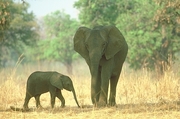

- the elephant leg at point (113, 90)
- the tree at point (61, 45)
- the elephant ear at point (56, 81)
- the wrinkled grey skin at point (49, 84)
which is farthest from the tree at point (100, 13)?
the elephant ear at point (56, 81)

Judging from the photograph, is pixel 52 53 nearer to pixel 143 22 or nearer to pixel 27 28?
pixel 27 28

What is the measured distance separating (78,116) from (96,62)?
1.50m

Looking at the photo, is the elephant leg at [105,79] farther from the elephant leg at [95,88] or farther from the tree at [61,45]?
the tree at [61,45]

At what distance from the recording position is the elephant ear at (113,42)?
384 inches

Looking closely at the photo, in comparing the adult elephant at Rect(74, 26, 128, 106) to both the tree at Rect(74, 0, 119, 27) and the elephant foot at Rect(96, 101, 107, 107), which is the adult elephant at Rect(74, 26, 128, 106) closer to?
the elephant foot at Rect(96, 101, 107, 107)

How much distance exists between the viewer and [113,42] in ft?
32.5

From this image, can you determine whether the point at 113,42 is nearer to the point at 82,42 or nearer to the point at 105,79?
the point at 82,42

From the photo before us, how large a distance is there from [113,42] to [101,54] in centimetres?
70

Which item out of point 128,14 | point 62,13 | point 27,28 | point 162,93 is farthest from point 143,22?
point 62,13

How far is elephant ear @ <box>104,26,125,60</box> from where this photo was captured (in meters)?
9.74

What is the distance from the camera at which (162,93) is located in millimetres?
13062

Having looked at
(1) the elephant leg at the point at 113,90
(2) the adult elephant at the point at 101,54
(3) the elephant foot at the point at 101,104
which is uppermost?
(2) the adult elephant at the point at 101,54

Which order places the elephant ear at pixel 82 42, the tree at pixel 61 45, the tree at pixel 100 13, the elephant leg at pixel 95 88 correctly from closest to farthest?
the elephant leg at pixel 95 88 → the elephant ear at pixel 82 42 → the tree at pixel 100 13 → the tree at pixel 61 45

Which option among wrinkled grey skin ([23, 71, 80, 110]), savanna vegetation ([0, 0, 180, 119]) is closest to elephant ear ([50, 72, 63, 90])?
wrinkled grey skin ([23, 71, 80, 110])
